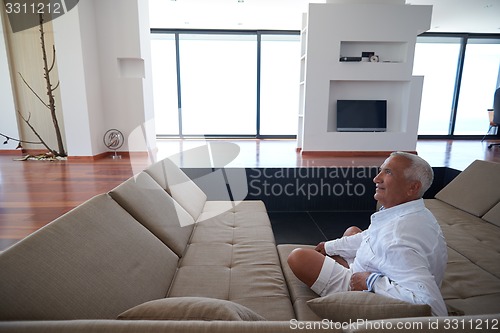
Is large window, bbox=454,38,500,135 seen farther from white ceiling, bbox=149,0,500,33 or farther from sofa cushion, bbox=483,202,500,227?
sofa cushion, bbox=483,202,500,227

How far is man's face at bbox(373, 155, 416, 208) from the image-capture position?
1.11 m

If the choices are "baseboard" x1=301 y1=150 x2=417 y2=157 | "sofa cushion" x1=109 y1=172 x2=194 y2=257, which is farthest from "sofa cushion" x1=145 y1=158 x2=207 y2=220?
"baseboard" x1=301 y1=150 x2=417 y2=157

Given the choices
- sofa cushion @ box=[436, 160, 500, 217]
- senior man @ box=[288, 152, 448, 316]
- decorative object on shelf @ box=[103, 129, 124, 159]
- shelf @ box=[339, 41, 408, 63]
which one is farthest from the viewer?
shelf @ box=[339, 41, 408, 63]

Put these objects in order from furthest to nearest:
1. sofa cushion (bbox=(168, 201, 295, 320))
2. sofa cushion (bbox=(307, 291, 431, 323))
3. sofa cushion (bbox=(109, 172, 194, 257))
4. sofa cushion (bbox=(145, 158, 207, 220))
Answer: sofa cushion (bbox=(145, 158, 207, 220))
sofa cushion (bbox=(109, 172, 194, 257))
sofa cushion (bbox=(168, 201, 295, 320))
sofa cushion (bbox=(307, 291, 431, 323))

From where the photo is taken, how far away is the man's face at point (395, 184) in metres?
1.11

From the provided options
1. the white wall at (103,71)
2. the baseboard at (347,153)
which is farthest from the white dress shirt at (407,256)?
the white wall at (103,71)

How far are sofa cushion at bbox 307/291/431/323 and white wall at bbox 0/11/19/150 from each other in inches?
272

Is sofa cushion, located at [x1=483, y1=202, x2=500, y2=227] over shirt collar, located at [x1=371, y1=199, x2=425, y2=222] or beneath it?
beneath

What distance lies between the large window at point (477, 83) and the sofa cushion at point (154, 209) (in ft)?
29.2

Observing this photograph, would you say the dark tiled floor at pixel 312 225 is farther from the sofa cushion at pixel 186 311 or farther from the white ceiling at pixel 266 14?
the white ceiling at pixel 266 14

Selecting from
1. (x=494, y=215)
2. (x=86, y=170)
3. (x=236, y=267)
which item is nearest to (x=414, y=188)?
(x=236, y=267)

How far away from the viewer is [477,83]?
7.66m

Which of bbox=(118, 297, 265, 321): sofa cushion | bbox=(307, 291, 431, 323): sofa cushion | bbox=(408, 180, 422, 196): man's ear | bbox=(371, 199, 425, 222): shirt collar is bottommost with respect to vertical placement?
bbox=(307, 291, 431, 323): sofa cushion

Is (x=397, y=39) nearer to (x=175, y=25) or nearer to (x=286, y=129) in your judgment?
(x=286, y=129)
